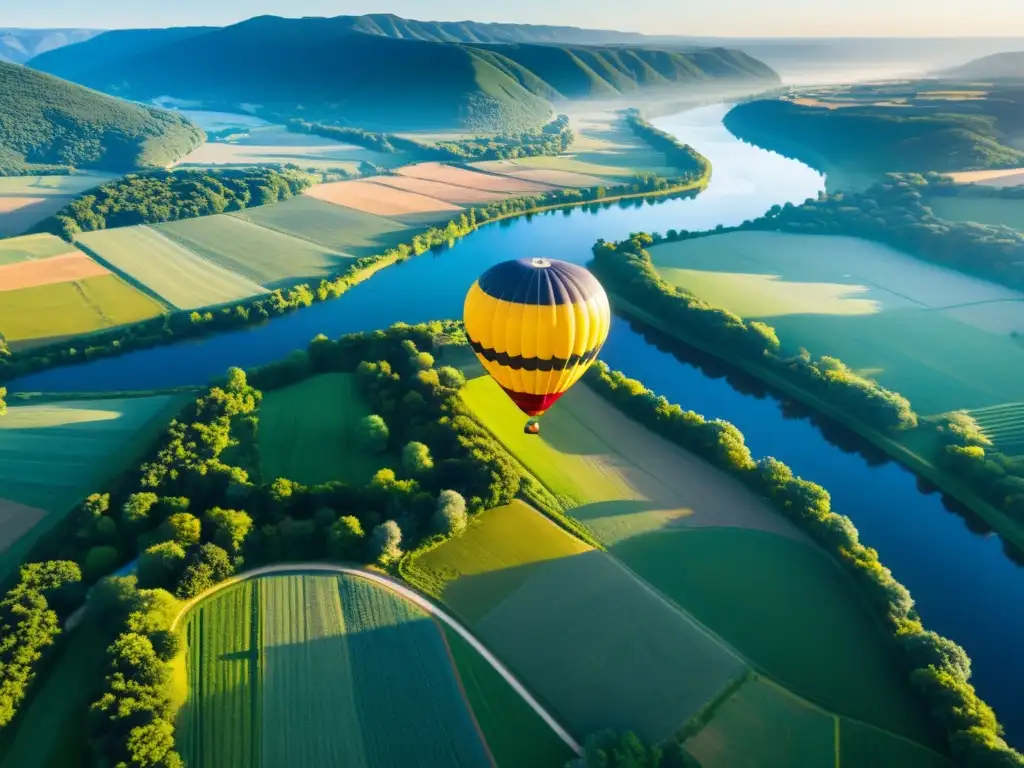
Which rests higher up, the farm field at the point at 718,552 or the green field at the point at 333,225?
the green field at the point at 333,225

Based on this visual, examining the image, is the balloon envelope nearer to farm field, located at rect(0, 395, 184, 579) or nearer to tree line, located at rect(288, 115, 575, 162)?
farm field, located at rect(0, 395, 184, 579)

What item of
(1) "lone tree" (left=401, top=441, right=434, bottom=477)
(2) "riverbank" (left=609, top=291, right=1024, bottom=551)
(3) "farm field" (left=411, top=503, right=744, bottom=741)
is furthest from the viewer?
(2) "riverbank" (left=609, top=291, right=1024, bottom=551)

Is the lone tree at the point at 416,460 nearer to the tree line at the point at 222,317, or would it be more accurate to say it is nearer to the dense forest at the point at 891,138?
the tree line at the point at 222,317

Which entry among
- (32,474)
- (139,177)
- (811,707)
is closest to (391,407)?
(32,474)

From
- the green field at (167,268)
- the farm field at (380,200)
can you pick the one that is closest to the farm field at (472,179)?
the farm field at (380,200)

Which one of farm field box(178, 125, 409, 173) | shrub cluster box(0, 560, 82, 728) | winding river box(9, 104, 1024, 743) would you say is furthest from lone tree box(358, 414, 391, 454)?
farm field box(178, 125, 409, 173)
